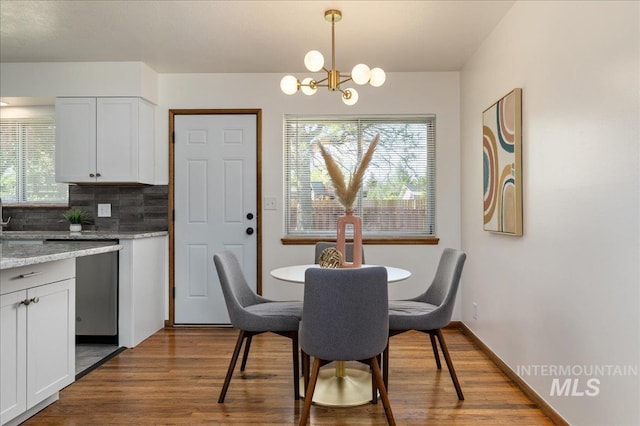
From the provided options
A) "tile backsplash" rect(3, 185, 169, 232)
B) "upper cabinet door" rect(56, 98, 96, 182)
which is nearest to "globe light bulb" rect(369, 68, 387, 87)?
"tile backsplash" rect(3, 185, 169, 232)

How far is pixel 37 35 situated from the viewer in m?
3.21

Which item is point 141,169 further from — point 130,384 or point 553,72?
point 553,72

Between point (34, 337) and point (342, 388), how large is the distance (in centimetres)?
164

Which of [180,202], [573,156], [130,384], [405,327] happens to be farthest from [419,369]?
[180,202]

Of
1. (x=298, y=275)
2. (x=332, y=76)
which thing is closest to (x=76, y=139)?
(x=332, y=76)

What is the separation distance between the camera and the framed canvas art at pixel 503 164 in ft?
8.48

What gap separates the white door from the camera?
4098 mm

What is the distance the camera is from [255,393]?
255 centimetres

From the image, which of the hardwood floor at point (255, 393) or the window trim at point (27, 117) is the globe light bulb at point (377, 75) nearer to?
the hardwood floor at point (255, 393)

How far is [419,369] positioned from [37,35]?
144 inches

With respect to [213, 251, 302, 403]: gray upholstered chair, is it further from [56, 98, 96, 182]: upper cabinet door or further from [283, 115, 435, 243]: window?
[56, 98, 96, 182]: upper cabinet door

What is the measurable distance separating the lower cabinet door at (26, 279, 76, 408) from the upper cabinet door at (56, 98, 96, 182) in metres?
1.70

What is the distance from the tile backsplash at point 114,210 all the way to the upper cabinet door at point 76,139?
1.01 feet

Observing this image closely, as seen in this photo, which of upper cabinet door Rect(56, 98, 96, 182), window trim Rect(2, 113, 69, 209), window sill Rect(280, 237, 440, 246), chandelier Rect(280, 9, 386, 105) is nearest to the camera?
chandelier Rect(280, 9, 386, 105)
